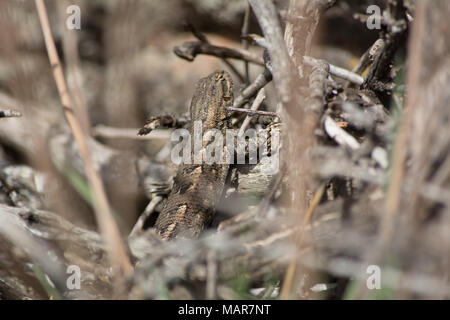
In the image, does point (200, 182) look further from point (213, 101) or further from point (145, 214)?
point (213, 101)

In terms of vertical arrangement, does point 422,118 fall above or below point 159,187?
below

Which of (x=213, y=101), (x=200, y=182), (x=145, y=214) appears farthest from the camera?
(x=213, y=101)

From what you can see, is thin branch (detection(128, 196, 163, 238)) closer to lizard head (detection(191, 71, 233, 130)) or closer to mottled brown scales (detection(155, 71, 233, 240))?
Result: mottled brown scales (detection(155, 71, 233, 240))

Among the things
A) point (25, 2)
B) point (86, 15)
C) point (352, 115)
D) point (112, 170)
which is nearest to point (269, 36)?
point (352, 115)

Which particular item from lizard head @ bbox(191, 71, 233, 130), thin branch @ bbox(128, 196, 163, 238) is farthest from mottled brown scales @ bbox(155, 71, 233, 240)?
thin branch @ bbox(128, 196, 163, 238)

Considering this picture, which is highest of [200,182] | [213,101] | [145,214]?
[213,101]

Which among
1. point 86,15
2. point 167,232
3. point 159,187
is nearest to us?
point 167,232

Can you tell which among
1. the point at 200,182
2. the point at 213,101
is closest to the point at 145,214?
the point at 200,182

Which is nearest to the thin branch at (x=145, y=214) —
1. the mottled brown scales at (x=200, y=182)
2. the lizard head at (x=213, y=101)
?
the mottled brown scales at (x=200, y=182)
